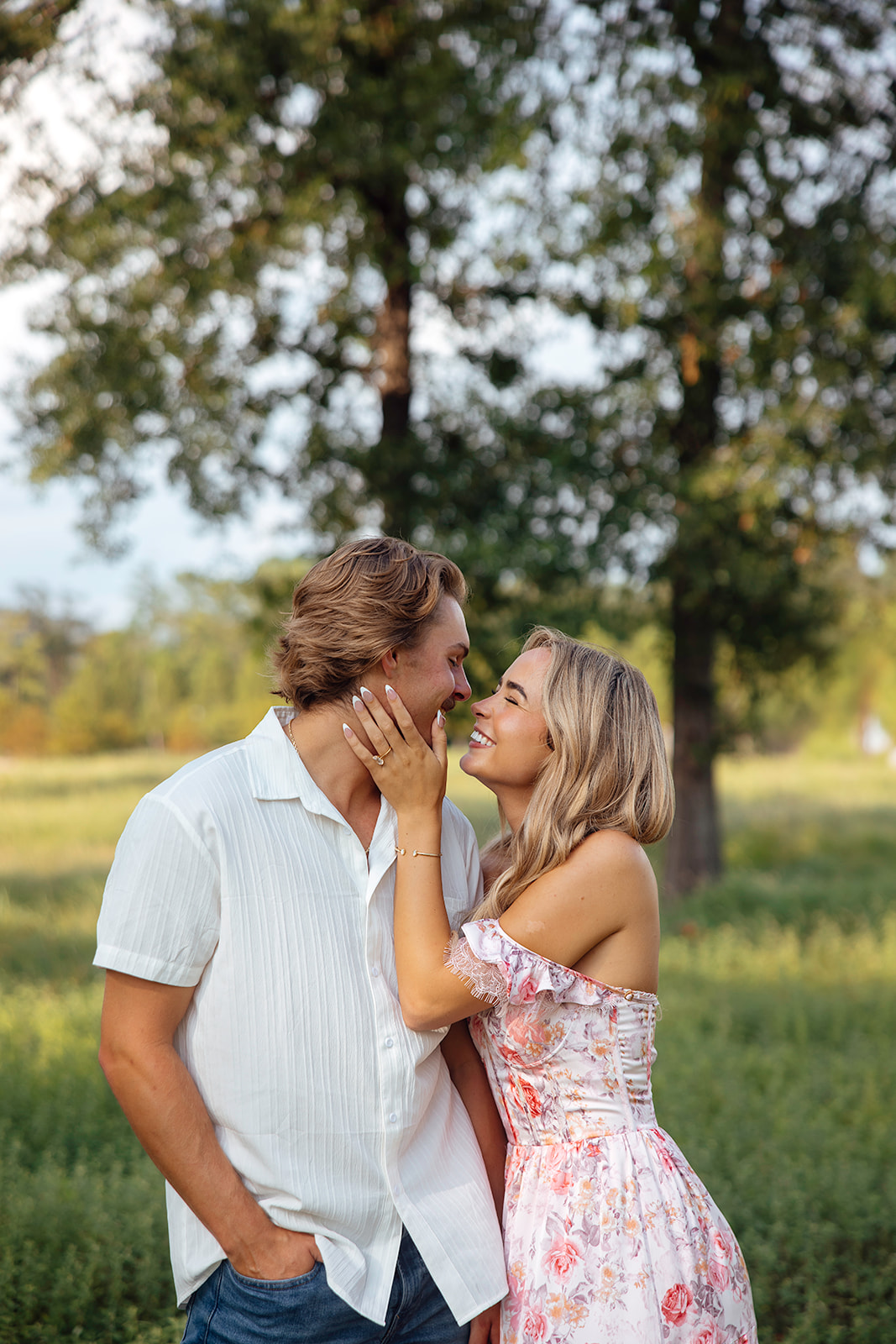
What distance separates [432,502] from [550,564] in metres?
1.16

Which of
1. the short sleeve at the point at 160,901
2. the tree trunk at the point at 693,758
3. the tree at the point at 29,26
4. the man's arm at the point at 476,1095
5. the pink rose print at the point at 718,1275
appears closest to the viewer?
the short sleeve at the point at 160,901

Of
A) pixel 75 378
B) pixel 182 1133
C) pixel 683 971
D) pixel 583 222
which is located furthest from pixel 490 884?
pixel 75 378

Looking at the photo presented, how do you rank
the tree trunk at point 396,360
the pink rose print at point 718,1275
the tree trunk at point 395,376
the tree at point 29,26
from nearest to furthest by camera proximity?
the pink rose print at point 718,1275, the tree at point 29,26, the tree trunk at point 395,376, the tree trunk at point 396,360

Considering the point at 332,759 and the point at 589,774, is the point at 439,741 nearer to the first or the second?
the point at 332,759

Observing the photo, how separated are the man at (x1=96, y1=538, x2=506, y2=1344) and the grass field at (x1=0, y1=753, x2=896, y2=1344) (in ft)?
7.21

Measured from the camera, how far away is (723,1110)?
609 centimetres

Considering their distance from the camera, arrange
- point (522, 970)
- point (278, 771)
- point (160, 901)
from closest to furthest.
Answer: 1. point (160, 901)
2. point (278, 771)
3. point (522, 970)

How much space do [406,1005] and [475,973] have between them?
15 cm

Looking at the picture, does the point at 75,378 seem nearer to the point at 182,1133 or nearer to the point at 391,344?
the point at 391,344

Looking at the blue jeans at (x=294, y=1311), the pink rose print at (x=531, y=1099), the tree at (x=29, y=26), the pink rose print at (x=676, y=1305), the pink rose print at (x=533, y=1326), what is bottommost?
the pink rose print at (x=533, y=1326)

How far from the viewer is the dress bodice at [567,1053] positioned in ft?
7.95

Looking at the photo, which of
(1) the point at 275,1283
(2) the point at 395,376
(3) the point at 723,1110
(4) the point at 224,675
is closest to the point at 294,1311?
(1) the point at 275,1283

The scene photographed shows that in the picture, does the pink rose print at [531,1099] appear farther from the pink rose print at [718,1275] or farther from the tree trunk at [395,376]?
the tree trunk at [395,376]

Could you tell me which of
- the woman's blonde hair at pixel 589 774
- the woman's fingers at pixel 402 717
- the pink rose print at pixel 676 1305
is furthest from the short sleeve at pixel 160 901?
the pink rose print at pixel 676 1305
